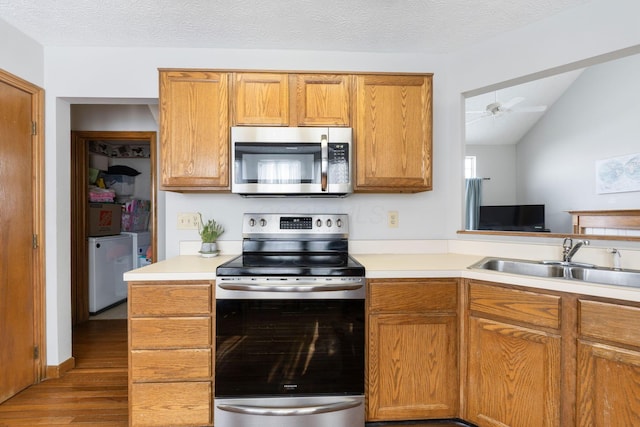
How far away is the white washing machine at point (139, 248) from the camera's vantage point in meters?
4.22

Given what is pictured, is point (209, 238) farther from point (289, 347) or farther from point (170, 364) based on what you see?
point (289, 347)

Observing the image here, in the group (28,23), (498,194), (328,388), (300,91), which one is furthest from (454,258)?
(498,194)

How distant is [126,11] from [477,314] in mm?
2603

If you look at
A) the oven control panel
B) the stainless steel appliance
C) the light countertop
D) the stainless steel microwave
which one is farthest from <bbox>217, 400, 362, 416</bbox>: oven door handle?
the stainless steel microwave

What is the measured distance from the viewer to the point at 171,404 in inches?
63.4

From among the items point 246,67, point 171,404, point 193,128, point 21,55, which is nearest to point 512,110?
point 246,67

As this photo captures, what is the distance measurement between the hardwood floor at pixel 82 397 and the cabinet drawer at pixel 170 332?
59 cm

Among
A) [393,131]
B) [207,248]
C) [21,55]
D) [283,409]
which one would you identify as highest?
[21,55]

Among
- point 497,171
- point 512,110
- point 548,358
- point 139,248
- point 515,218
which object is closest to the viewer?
point 548,358

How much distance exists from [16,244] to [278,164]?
1786mm

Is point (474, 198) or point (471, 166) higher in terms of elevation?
point (471, 166)

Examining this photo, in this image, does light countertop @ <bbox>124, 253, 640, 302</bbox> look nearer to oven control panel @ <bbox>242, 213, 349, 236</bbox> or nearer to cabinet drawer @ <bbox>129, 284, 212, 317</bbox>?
cabinet drawer @ <bbox>129, 284, 212, 317</bbox>

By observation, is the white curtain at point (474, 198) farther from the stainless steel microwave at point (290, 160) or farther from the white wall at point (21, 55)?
the white wall at point (21, 55)

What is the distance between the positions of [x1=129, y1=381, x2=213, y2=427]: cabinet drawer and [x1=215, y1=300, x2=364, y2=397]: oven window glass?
101mm
